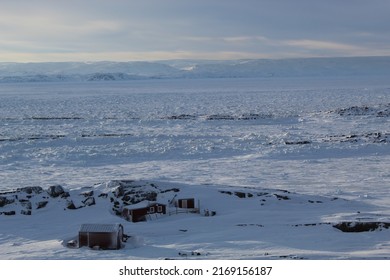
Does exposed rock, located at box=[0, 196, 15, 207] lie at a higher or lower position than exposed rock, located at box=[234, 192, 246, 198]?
lower

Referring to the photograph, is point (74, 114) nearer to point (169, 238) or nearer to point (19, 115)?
point (19, 115)

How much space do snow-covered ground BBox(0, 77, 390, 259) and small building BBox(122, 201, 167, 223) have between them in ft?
0.74

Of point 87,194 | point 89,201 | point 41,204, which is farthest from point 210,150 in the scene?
point 41,204

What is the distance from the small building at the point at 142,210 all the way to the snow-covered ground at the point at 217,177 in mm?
225

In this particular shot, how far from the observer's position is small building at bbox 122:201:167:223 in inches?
385

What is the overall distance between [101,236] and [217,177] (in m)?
5.78

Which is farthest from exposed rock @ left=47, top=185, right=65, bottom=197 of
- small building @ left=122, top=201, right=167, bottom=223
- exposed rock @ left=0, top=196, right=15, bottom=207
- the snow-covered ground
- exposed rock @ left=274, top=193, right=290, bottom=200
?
exposed rock @ left=274, top=193, right=290, bottom=200

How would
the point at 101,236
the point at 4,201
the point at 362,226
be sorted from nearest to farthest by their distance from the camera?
the point at 101,236
the point at 362,226
the point at 4,201

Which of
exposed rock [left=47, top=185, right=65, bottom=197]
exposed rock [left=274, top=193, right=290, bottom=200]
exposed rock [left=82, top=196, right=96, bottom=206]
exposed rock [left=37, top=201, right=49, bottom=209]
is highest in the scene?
exposed rock [left=47, top=185, right=65, bottom=197]

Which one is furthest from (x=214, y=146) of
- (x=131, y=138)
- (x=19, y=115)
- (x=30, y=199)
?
(x=19, y=115)

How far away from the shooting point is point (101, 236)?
7980 millimetres

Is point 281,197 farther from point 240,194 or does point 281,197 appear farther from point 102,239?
point 102,239

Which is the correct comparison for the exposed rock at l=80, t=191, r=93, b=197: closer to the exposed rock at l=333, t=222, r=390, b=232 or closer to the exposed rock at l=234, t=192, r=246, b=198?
the exposed rock at l=234, t=192, r=246, b=198

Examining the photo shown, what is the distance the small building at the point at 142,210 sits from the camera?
978 centimetres
